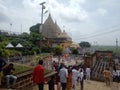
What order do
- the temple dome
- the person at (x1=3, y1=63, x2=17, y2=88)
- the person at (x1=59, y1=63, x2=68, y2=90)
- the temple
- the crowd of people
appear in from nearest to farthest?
1. the crowd of people
2. the person at (x1=3, y1=63, x2=17, y2=88)
3. the person at (x1=59, y1=63, x2=68, y2=90)
4. the temple
5. the temple dome

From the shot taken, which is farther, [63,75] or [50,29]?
[50,29]

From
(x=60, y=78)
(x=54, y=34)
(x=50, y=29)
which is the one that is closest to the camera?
(x=60, y=78)

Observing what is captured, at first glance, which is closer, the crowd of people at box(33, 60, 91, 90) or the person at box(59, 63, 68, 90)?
the crowd of people at box(33, 60, 91, 90)

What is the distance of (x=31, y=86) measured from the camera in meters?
13.2

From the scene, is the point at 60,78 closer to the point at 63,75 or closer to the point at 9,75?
the point at 63,75

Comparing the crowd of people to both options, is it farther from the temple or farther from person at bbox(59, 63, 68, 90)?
the temple

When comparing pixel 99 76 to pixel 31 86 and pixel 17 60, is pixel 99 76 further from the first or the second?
pixel 31 86

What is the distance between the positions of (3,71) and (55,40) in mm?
51731

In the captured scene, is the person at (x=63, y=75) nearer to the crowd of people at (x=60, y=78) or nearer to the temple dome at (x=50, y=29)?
the crowd of people at (x=60, y=78)

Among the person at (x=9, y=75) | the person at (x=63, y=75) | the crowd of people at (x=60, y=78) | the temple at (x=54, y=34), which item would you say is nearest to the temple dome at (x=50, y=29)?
the temple at (x=54, y=34)

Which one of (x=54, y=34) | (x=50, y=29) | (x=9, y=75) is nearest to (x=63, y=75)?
(x=9, y=75)

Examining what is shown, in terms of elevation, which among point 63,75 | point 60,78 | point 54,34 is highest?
point 54,34

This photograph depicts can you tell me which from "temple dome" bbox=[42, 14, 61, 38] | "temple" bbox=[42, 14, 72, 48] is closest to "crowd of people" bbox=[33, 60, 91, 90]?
"temple" bbox=[42, 14, 72, 48]

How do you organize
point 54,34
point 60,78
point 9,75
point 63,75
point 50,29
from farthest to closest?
1. point 50,29
2. point 54,34
3. point 60,78
4. point 63,75
5. point 9,75
